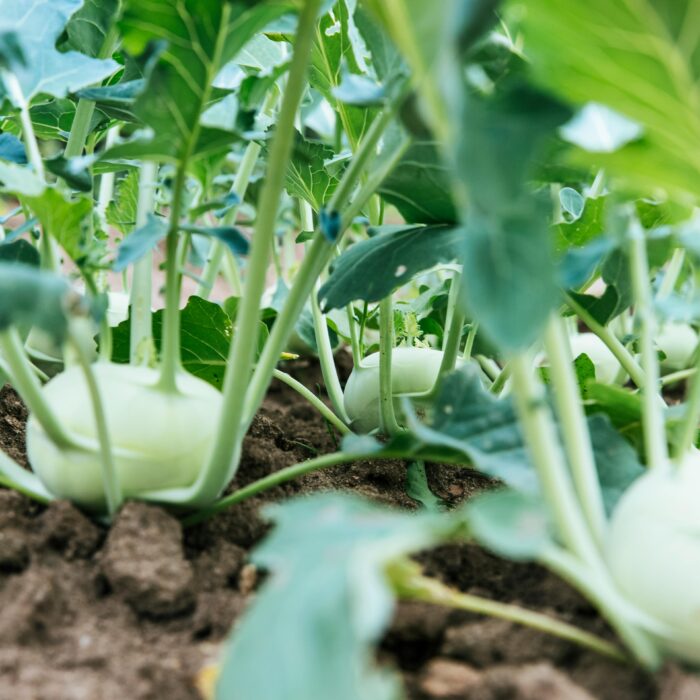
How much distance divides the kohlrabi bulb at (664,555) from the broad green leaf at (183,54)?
0.42 metres

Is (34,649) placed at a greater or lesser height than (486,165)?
lesser

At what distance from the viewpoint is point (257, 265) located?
24.2 inches

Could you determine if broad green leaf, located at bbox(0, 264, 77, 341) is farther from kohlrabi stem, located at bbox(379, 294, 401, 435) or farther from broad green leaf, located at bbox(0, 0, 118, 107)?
kohlrabi stem, located at bbox(379, 294, 401, 435)

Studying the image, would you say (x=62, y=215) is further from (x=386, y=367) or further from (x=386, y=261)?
(x=386, y=367)

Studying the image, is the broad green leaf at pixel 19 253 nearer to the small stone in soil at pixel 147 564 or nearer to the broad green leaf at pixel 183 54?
the broad green leaf at pixel 183 54

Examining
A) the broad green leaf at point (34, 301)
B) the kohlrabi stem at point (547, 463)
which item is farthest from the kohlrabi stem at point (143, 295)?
the kohlrabi stem at point (547, 463)

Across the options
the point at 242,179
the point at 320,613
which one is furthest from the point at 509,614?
the point at 242,179

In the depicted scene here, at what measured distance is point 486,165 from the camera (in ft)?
1.42

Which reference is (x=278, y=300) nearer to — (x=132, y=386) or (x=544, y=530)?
(x=132, y=386)

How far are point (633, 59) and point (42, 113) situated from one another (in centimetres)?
91

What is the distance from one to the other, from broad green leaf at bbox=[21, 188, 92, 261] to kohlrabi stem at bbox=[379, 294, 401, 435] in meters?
0.39

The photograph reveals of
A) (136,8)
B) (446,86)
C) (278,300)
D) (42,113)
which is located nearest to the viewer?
(446,86)

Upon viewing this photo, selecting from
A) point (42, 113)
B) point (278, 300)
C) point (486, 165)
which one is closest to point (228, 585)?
point (486, 165)

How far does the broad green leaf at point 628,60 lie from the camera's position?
490 millimetres
